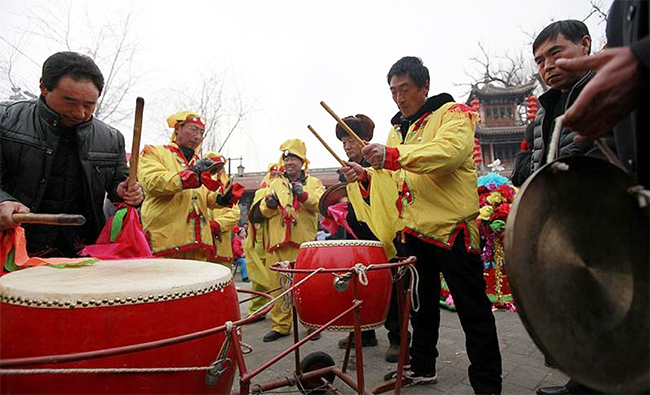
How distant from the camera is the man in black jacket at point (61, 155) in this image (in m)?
1.92

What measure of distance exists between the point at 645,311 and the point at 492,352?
Result: 1241 millimetres

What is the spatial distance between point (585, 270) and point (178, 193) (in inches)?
130

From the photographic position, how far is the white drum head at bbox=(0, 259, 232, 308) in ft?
3.55

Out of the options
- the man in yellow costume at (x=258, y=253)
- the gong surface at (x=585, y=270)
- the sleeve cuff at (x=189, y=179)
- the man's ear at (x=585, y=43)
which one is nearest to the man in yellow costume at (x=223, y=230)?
the man in yellow costume at (x=258, y=253)

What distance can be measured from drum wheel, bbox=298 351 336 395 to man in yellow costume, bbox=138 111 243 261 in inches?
64.1

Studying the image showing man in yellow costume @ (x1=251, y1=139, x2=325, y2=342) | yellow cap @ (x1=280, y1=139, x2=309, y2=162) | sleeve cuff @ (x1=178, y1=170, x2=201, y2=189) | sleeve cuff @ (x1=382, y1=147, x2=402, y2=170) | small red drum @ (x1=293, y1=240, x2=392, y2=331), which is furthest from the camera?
yellow cap @ (x1=280, y1=139, x2=309, y2=162)

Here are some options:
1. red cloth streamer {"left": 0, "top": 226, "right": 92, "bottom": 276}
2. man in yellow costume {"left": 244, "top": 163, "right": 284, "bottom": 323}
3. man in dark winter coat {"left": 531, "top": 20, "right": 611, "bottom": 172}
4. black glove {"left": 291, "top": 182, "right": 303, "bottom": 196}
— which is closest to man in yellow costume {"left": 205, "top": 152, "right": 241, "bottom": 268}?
man in yellow costume {"left": 244, "top": 163, "right": 284, "bottom": 323}

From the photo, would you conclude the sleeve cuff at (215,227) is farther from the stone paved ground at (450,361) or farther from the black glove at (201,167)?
the black glove at (201,167)

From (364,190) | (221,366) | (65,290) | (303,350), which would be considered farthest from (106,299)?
(303,350)

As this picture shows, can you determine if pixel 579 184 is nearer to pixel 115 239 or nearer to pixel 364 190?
pixel 364 190

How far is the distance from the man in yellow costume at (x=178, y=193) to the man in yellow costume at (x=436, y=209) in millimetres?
1441

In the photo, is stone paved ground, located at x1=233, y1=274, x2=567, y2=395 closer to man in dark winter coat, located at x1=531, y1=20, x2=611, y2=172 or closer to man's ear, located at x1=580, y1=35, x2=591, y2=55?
man in dark winter coat, located at x1=531, y1=20, x2=611, y2=172

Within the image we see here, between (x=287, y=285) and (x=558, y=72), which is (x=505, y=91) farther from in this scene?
(x=287, y=285)

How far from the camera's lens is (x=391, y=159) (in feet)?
7.13
